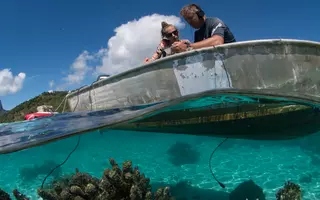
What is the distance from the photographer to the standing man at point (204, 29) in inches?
241

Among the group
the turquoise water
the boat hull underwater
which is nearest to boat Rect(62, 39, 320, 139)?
the boat hull underwater

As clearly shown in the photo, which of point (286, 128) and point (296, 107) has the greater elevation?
point (296, 107)

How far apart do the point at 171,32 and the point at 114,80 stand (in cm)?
204

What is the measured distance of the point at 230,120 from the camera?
9562 mm

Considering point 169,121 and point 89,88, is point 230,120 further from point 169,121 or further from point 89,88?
point 89,88

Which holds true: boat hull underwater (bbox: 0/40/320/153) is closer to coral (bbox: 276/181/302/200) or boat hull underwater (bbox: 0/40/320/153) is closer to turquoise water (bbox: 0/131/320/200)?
turquoise water (bbox: 0/131/320/200)

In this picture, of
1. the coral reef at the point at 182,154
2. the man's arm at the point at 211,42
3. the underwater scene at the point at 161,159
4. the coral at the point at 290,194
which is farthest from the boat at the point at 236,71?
the coral reef at the point at 182,154

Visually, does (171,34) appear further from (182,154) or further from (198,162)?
(182,154)

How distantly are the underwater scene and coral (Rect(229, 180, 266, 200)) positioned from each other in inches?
1.5

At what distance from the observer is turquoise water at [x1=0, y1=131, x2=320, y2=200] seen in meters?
10.3

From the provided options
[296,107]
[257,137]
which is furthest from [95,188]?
[257,137]

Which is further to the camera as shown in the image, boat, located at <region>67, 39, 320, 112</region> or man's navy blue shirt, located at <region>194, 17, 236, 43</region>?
man's navy blue shirt, located at <region>194, 17, 236, 43</region>

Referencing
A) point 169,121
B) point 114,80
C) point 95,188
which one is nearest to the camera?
point 95,188

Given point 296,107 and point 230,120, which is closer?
point 296,107
